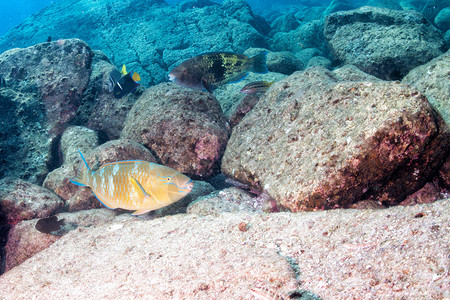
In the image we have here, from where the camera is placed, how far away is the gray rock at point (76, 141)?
5.57m

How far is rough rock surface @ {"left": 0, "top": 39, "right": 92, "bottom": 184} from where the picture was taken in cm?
610

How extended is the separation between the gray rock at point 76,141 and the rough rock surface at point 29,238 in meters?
2.16

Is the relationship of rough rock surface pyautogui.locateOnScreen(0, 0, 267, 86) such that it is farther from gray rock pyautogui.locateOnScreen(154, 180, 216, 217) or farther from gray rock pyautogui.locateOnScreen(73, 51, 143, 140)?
gray rock pyautogui.locateOnScreen(154, 180, 216, 217)

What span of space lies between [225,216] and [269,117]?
1.84 metres

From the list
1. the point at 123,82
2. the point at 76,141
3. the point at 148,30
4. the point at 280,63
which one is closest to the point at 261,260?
the point at 123,82

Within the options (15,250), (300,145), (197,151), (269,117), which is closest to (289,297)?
(300,145)

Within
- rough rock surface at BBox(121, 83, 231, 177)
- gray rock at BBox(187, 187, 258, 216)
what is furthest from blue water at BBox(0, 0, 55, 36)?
gray rock at BBox(187, 187, 258, 216)

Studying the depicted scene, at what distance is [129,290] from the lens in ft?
5.08

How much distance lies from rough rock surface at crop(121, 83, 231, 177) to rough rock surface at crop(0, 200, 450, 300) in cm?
192

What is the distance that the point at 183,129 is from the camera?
171 inches

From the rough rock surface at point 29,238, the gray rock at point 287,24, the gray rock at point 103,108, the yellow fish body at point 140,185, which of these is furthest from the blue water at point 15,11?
the yellow fish body at point 140,185

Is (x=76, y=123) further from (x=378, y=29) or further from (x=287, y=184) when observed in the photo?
(x=378, y=29)

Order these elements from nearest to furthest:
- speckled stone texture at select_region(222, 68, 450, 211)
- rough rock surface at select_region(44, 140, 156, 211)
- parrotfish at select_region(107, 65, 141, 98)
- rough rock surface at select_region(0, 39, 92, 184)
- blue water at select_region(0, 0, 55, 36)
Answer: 1. speckled stone texture at select_region(222, 68, 450, 211)
2. rough rock surface at select_region(44, 140, 156, 211)
3. parrotfish at select_region(107, 65, 141, 98)
4. rough rock surface at select_region(0, 39, 92, 184)
5. blue water at select_region(0, 0, 55, 36)

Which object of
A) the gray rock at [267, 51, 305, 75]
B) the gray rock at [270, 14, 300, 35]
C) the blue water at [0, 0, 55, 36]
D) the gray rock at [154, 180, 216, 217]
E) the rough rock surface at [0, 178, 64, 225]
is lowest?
the gray rock at [154, 180, 216, 217]
